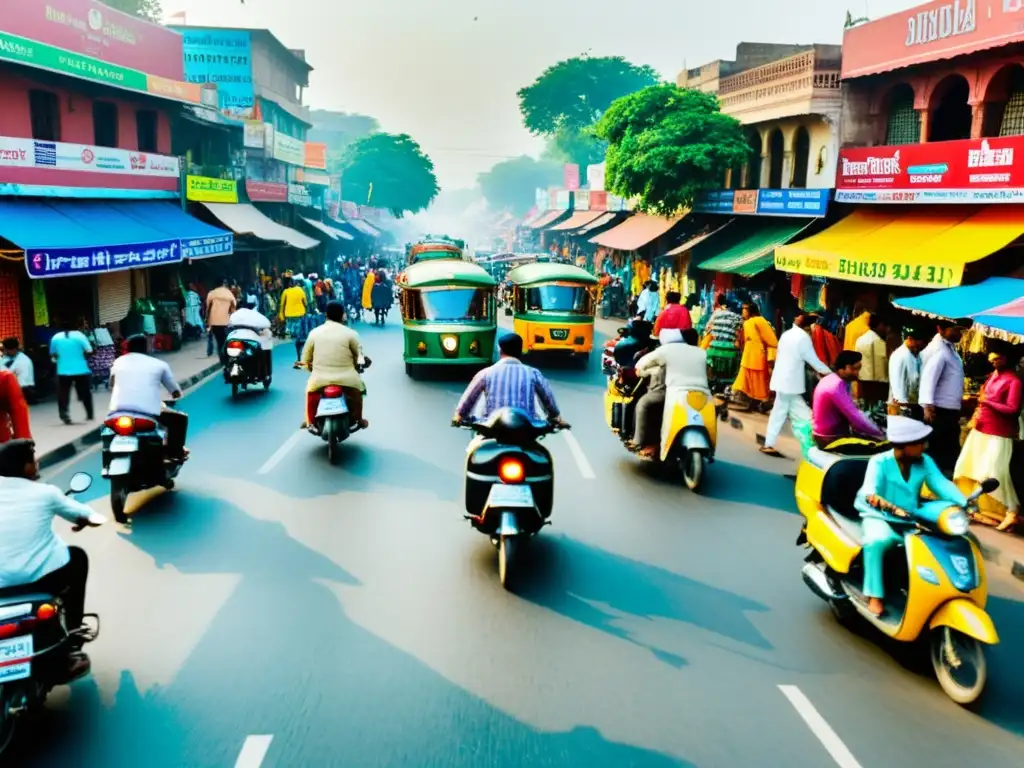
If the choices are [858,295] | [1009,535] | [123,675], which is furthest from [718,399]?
[123,675]

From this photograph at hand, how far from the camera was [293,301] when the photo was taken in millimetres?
22297

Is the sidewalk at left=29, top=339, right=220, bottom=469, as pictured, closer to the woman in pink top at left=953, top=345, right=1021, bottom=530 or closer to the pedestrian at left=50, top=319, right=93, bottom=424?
the pedestrian at left=50, top=319, right=93, bottom=424

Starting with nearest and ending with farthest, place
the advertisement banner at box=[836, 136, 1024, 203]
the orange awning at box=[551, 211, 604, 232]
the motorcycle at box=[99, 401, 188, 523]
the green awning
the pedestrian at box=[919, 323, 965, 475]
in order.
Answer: the motorcycle at box=[99, 401, 188, 523] → the pedestrian at box=[919, 323, 965, 475] → the advertisement banner at box=[836, 136, 1024, 203] → the green awning → the orange awning at box=[551, 211, 604, 232]

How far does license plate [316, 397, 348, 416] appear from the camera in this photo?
10.7m

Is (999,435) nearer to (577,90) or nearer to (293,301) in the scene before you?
(293,301)

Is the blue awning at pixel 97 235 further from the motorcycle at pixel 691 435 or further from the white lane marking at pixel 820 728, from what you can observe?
the white lane marking at pixel 820 728

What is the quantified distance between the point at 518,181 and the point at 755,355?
534ft

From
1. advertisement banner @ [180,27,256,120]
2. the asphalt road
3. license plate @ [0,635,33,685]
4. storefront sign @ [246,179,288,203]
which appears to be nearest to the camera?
license plate @ [0,635,33,685]

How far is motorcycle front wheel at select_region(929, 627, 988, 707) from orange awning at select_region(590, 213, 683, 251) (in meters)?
24.0

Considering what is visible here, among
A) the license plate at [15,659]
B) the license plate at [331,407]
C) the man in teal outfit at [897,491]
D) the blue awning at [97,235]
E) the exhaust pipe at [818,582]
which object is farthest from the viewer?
the blue awning at [97,235]

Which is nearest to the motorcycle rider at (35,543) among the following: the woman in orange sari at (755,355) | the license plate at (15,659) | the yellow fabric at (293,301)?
the license plate at (15,659)

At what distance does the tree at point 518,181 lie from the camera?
166750 mm

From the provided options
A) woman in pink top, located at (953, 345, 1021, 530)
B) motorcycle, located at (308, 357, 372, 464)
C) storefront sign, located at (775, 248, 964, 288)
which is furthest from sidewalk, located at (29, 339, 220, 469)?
storefront sign, located at (775, 248, 964, 288)

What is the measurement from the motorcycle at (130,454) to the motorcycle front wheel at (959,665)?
21.6ft
